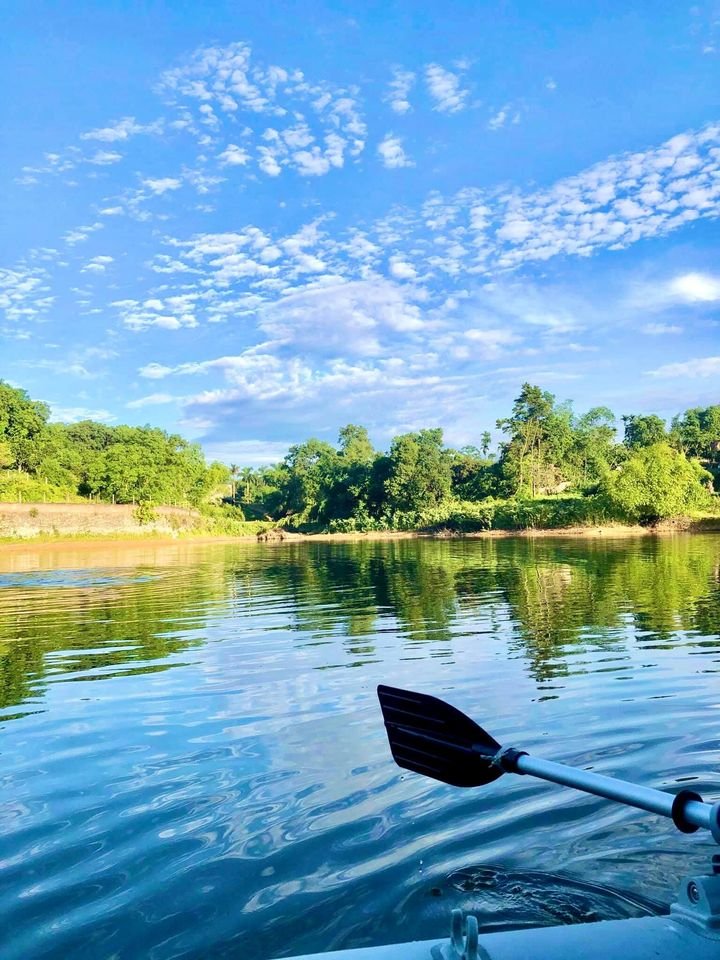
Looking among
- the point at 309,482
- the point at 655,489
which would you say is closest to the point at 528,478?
the point at 655,489

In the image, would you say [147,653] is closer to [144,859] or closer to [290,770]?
[290,770]

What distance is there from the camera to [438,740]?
3426mm

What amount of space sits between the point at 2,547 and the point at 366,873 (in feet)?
200

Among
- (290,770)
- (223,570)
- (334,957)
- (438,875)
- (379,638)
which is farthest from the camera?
(223,570)

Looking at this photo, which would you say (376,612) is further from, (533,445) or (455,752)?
(533,445)

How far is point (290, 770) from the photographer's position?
5633 mm

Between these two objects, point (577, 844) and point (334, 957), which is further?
point (577, 844)

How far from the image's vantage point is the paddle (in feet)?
8.79

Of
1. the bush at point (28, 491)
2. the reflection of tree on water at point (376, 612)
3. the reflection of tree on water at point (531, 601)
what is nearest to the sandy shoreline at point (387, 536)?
the bush at point (28, 491)

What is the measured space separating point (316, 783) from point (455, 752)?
7.79ft

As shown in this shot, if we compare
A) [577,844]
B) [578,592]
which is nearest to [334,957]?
[577,844]

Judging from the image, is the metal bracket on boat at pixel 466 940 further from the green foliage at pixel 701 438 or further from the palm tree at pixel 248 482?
the palm tree at pixel 248 482

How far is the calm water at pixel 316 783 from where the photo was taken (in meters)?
3.50

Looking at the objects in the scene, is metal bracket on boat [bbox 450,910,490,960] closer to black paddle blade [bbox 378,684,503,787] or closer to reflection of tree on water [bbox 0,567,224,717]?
black paddle blade [bbox 378,684,503,787]
